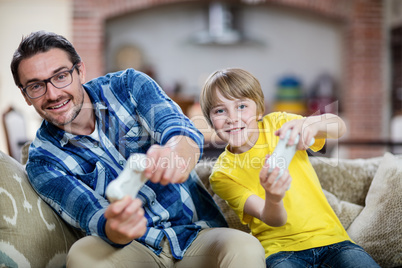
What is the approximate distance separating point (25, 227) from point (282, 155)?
2.45 ft

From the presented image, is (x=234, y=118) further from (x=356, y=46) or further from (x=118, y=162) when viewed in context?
(x=356, y=46)

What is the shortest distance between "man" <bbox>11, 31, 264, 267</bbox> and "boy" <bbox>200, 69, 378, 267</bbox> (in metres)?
0.13

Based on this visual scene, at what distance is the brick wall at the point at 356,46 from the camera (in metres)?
5.30

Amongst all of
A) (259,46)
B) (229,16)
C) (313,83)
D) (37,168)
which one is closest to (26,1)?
(229,16)

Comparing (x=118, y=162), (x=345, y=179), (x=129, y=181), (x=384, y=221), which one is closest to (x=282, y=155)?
(x=129, y=181)

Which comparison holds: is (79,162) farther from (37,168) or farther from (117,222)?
(117,222)

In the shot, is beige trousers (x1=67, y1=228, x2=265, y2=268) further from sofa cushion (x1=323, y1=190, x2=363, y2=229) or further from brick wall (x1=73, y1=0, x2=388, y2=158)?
Result: brick wall (x1=73, y1=0, x2=388, y2=158)

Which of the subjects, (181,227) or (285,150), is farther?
(181,227)

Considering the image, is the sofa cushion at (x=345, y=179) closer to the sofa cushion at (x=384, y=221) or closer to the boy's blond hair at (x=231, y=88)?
the sofa cushion at (x=384, y=221)

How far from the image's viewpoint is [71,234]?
4.41 ft

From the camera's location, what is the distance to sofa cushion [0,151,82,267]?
3.82 ft

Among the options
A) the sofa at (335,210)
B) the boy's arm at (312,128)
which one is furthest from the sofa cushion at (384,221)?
the boy's arm at (312,128)

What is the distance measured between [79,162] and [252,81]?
1.96 feet

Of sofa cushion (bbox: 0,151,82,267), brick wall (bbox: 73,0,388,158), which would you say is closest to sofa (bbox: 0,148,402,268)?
sofa cushion (bbox: 0,151,82,267)
